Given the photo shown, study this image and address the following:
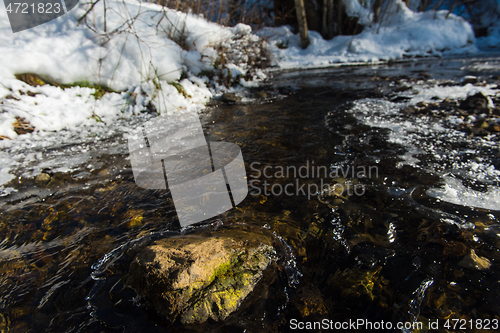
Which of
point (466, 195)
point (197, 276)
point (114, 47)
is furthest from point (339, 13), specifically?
point (197, 276)

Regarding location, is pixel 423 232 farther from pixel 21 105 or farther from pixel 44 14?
pixel 44 14

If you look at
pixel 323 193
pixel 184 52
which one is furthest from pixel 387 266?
pixel 184 52

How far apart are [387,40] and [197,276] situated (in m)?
14.0

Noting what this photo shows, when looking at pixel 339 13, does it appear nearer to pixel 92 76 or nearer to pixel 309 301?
pixel 92 76

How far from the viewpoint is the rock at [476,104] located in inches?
125

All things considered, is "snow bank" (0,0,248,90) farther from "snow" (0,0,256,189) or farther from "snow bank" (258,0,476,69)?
"snow bank" (258,0,476,69)

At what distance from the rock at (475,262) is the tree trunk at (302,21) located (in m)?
10.7

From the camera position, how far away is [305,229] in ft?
4.83

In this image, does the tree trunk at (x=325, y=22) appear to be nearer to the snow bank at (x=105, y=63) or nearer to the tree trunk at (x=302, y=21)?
the tree trunk at (x=302, y=21)

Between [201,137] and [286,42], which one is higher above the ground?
[286,42]

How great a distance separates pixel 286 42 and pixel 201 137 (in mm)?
11139

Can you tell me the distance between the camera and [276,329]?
98 cm

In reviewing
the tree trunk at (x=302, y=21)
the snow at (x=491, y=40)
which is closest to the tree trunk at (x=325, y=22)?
the tree trunk at (x=302, y=21)

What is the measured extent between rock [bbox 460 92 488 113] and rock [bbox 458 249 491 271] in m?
3.01
